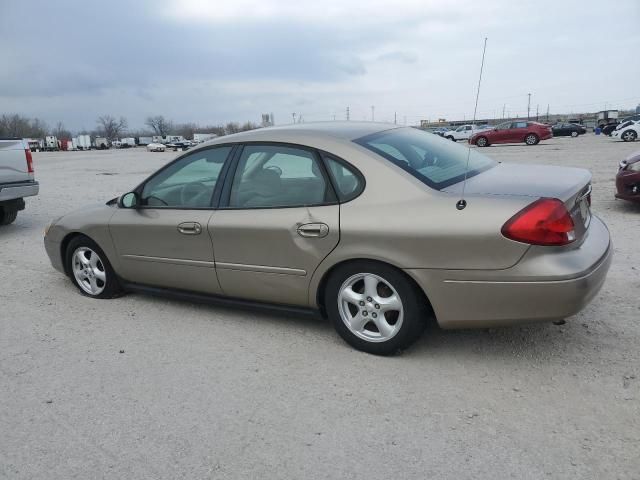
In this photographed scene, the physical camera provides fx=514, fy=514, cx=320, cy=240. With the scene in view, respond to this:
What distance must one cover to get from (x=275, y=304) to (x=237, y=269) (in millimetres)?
379

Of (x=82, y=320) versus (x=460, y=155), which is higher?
(x=460, y=155)

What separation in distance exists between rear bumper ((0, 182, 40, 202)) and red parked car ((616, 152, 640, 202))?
8.91 meters

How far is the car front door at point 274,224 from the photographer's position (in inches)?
134

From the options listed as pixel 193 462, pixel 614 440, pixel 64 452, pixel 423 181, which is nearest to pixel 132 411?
pixel 64 452

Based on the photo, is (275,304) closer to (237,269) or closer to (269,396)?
(237,269)

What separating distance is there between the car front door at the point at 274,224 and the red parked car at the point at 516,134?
2880 cm

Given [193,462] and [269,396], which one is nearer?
[193,462]

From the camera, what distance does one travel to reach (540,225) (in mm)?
2779

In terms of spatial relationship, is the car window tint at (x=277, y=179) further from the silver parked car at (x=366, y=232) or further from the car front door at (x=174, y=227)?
the car front door at (x=174, y=227)

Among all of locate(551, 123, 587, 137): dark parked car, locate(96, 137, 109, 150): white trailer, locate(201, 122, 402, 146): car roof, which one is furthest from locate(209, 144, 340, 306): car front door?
locate(96, 137, 109, 150): white trailer

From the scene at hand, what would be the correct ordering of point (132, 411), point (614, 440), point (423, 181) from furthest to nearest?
point (423, 181) → point (132, 411) → point (614, 440)

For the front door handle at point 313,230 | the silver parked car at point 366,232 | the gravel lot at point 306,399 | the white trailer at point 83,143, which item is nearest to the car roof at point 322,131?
the silver parked car at point 366,232

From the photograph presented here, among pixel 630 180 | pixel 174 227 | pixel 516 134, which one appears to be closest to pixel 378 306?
pixel 174 227

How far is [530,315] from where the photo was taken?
2885 mm
